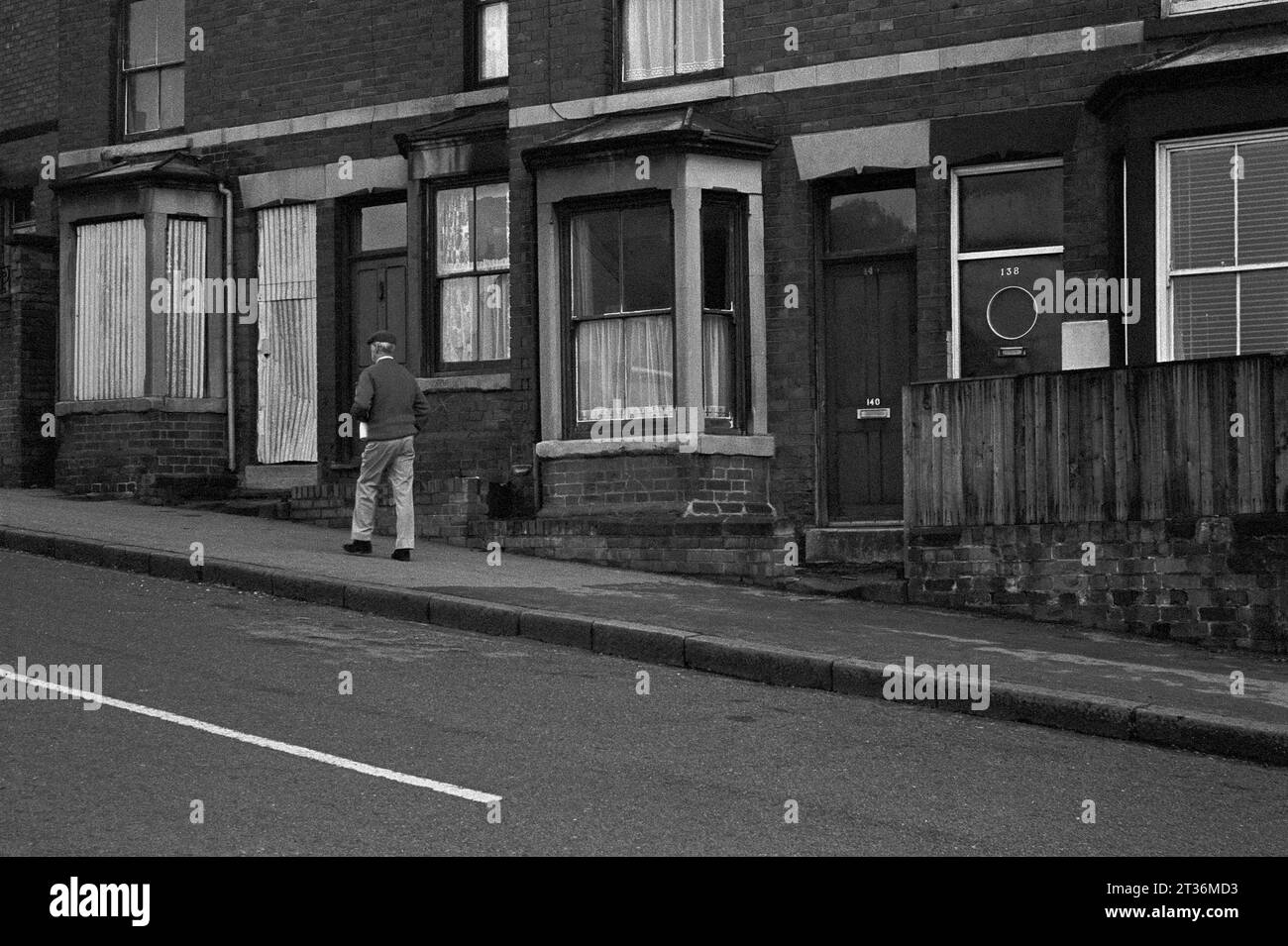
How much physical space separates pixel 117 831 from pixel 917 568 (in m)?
8.33

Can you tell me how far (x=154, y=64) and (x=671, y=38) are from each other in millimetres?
7141

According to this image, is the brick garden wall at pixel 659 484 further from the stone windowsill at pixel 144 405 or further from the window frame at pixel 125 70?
the window frame at pixel 125 70

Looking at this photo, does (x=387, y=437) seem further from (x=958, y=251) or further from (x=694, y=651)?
(x=958, y=251)

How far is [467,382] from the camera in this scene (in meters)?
17.4

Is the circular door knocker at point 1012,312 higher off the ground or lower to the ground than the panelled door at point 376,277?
lower

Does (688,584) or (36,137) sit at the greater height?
(36,137)

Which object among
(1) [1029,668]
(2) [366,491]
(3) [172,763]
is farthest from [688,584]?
(3) [172,763]

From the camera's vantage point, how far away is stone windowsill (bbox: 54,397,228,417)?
1862 centimetres

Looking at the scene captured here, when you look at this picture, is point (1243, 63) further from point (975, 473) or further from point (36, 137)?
point (36, 137)

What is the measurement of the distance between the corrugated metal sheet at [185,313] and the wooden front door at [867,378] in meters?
7.52

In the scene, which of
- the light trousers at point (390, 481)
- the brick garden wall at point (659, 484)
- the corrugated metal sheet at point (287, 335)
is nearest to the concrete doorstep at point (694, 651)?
the light trousers at point (390, 481)

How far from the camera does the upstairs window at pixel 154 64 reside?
781 inches

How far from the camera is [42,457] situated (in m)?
20.3

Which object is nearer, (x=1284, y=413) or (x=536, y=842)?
(x=536, y=842)
